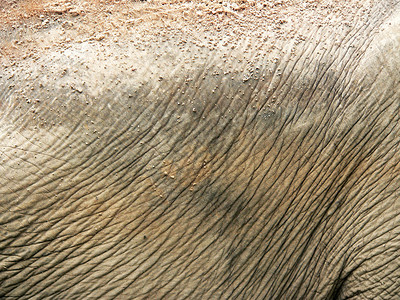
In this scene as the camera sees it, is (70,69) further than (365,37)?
No

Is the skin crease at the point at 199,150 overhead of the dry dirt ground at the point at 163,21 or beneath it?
beneath

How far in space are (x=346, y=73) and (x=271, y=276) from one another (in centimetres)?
113

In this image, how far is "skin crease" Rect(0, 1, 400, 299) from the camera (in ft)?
6.76

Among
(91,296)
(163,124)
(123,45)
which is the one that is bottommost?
(91,296)

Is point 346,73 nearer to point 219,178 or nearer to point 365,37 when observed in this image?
point 365,37

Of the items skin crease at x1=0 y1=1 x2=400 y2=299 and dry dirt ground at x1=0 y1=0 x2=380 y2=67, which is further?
dry dirt ground at x1=0 y1=0 x2=380 y2=67

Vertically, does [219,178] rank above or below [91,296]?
above

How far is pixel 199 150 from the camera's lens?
2.11 meters

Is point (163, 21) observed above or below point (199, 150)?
above

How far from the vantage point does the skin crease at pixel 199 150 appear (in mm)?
2061

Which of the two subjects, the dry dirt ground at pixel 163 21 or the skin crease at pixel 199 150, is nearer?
the skin crease at pixel 199 150

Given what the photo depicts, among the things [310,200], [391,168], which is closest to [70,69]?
[310,200]

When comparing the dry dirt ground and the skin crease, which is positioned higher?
the dry dirt ground

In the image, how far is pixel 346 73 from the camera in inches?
87.3
